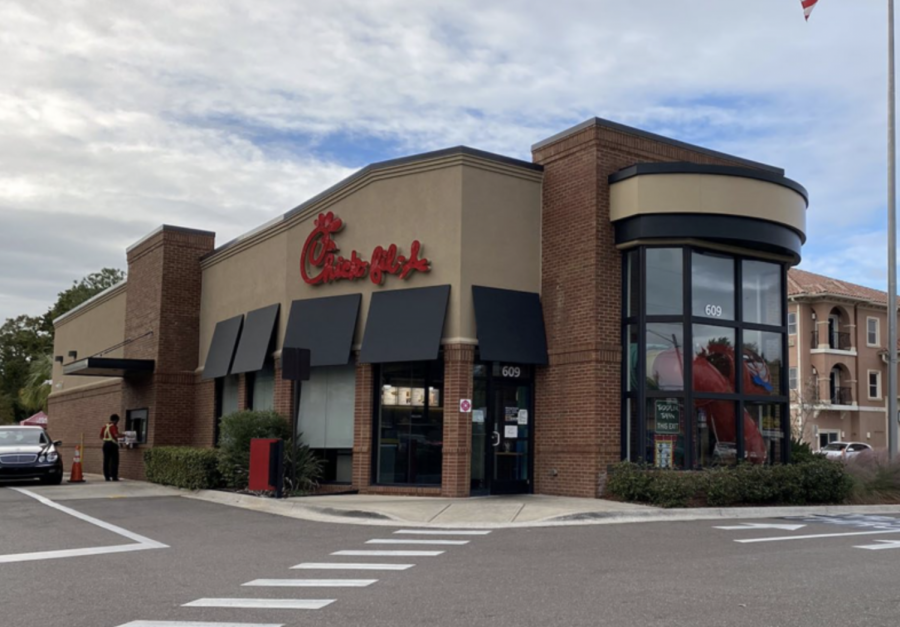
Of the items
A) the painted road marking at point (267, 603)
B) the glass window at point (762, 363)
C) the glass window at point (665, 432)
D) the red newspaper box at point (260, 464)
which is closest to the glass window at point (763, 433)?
the glass window at point (762, 363)

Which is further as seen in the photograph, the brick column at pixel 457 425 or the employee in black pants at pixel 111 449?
the employee in black pants at pixel 111 449

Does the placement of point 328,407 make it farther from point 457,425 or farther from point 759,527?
point 759,527

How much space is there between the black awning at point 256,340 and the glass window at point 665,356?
30.4 ft

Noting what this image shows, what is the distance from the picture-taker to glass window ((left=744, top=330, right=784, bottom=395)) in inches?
736

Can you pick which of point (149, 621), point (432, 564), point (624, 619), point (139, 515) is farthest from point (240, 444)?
point (624, 619)

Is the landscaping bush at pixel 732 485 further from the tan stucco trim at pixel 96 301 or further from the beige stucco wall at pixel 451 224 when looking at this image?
the tan stucco trim at pixel 96 301

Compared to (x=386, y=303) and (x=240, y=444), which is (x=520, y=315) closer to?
(x=386, y=303)

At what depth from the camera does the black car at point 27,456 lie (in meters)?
23.1

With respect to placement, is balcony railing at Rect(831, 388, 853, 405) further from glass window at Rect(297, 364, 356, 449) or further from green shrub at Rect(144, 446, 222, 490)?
green shrub at Rect(144, 446, 222, 490)

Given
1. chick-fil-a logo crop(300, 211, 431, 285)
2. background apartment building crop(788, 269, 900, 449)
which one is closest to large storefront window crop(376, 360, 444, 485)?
chick-fil-a logo crop(300, 211, 431, 285)

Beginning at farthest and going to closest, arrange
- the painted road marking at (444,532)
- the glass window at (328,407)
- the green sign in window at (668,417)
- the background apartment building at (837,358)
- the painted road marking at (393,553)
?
the background apartment building at (837,358), the glass window at (328,407), the green sign in window at (668,417), the painted road marking at (444,532), the painted road marking at (393,553)

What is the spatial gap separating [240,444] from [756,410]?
10.7 metres

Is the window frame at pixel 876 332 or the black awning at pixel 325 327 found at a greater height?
the window frame at pixel 876 332

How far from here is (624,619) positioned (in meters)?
7.15
